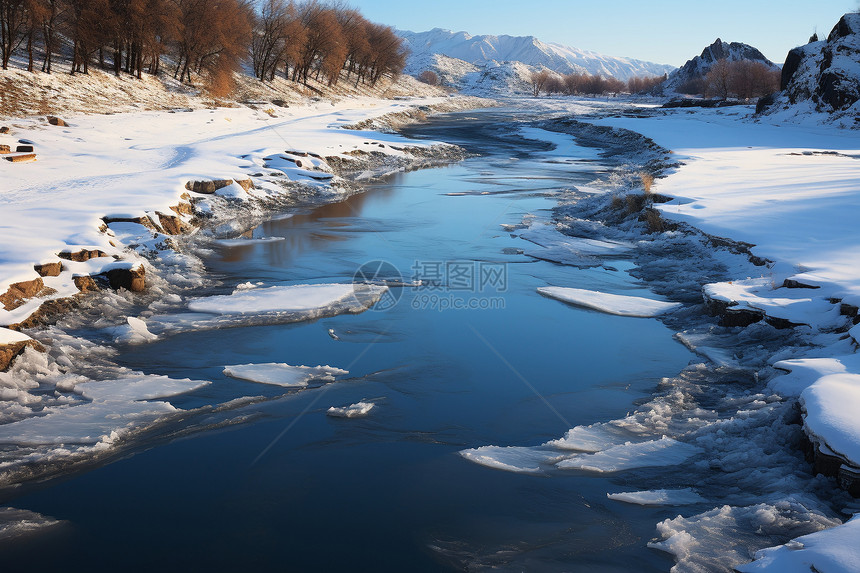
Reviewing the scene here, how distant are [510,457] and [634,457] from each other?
0.99m

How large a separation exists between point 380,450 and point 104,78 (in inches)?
1255

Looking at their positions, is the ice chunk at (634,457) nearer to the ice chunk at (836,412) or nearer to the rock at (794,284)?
the ice chunk at (836,412)

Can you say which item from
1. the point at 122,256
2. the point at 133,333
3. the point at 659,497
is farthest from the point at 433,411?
the point at 122,256

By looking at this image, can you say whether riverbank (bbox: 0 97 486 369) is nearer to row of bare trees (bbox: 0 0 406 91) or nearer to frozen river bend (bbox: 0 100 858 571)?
frozen river bend (bbox: 0 100 858 571)

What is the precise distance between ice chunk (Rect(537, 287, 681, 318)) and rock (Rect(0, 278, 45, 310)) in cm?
665

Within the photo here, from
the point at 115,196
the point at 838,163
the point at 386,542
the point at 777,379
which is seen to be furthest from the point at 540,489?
the point at 838,163

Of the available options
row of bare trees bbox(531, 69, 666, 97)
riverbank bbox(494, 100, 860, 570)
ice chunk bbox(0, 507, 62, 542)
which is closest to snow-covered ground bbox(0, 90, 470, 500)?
ice chunk bbox(0, 507, 62, 542)

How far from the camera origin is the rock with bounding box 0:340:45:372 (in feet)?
20.4

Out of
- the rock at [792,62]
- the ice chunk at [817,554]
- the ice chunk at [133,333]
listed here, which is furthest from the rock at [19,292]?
the rock at [792,62]

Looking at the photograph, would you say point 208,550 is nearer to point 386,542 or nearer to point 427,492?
point 386,542

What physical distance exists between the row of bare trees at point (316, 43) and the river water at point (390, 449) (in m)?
43.2

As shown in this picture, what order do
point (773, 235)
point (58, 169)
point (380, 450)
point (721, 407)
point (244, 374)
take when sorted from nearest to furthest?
point (380, 450), point (721, 407), point (244, 374), point (773, 235), point (58, 169)

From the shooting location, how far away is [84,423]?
5492mm

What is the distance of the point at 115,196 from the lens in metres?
11.8
